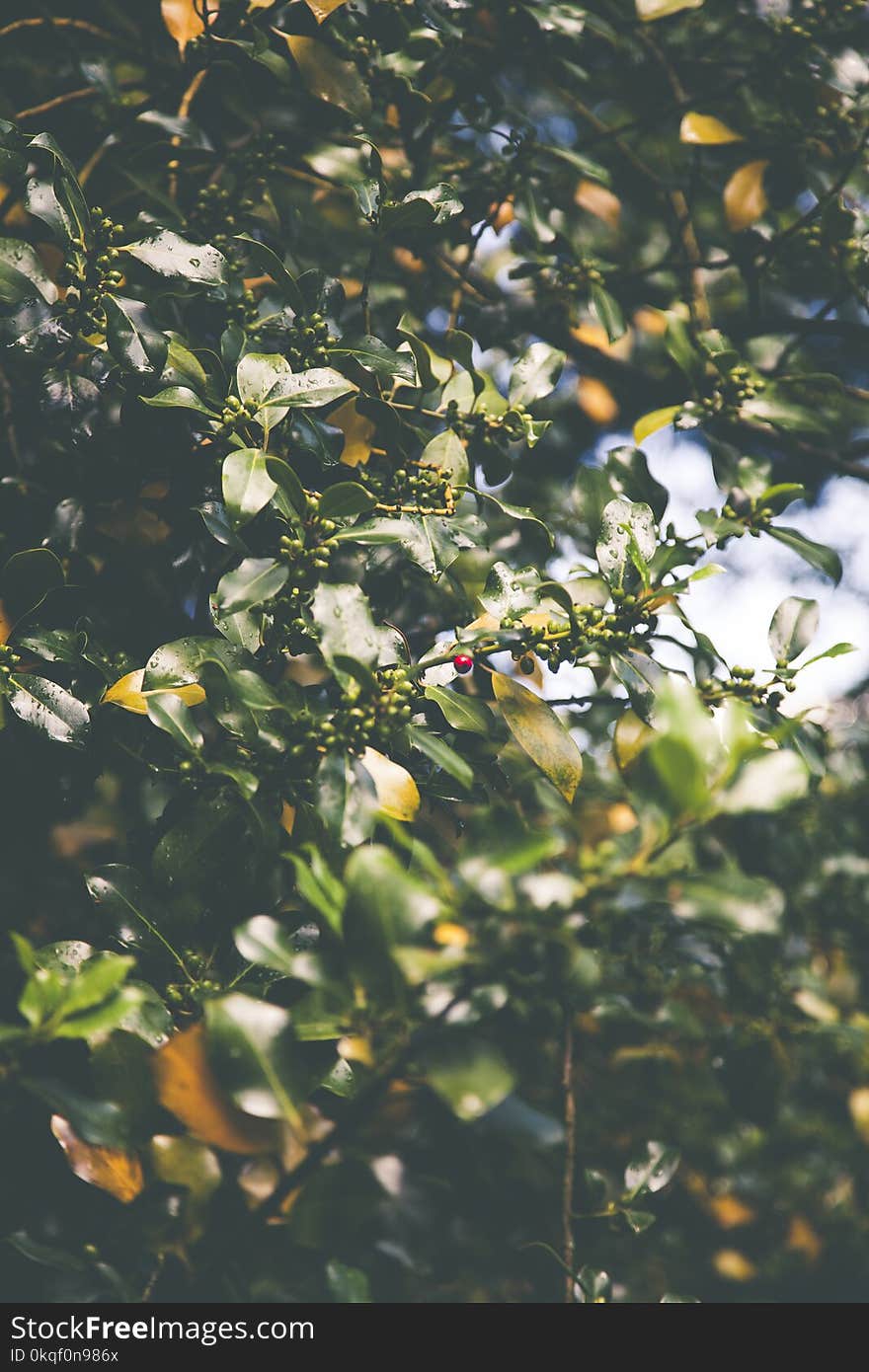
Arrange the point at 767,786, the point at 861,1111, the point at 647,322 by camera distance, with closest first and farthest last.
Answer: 1. the point at 767,786
2. the point at 861,1111
3. the point at 647,322

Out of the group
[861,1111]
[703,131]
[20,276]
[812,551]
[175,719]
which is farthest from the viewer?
[861,1111]

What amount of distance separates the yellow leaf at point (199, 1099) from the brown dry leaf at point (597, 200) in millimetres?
1393

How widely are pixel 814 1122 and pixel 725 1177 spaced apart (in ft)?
0.81

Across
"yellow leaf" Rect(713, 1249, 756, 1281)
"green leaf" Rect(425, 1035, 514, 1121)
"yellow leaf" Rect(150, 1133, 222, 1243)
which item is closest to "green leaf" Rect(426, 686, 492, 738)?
"green leaf" Rect(425, 1035, 514, 1121)

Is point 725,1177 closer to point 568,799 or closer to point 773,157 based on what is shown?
point 568,799

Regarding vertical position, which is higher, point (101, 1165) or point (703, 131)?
point (703, 131)

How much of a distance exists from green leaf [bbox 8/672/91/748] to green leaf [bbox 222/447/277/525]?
29cm

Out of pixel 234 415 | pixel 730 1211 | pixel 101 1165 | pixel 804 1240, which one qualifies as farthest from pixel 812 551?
pixel 804 1240

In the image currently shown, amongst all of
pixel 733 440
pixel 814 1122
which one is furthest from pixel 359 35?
pixel 814 1122

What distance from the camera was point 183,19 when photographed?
1231 mm

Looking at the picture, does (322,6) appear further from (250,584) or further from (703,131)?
(250,584)

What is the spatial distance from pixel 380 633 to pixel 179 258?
48cm

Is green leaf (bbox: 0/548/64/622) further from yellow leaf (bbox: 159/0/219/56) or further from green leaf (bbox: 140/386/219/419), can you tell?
yellow leaf (bbox: 159/0/219/56)

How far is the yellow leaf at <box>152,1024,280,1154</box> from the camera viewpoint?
77 cm
